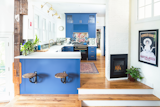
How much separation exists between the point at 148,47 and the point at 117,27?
3.40 feet

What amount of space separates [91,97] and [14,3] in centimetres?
302

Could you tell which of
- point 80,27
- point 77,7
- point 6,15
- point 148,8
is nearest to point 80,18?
point 80,27

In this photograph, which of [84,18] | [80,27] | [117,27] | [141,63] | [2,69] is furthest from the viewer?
[80,27]

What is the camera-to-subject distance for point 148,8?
3400 millimetres

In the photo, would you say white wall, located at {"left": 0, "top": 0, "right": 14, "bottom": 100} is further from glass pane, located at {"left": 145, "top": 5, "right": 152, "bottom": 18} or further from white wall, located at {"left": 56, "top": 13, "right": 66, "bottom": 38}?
white wall, located at {"left": 56, "top": 13, "right": 66, "bottom": 38}

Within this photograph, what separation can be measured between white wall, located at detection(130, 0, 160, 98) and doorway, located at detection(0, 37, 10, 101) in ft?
11.7

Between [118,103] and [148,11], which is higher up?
[148,11]

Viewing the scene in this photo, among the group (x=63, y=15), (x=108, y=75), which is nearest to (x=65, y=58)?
(x=108, y=75)

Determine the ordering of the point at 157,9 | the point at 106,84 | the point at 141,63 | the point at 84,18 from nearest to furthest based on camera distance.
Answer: the point at 157,9 < the point at 106,84 < the point at 141,63 < the point at 84,18

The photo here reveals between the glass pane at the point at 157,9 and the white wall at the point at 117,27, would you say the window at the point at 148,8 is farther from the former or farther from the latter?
the white wall at the point at 117,27

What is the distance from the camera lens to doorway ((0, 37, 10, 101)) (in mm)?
3445

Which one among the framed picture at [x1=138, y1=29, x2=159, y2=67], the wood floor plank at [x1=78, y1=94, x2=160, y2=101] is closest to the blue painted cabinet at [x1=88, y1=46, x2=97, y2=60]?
the framed picture at [x1=138, y1=29, x2=159, y2=67]

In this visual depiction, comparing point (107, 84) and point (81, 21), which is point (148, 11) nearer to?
point (107, 84)

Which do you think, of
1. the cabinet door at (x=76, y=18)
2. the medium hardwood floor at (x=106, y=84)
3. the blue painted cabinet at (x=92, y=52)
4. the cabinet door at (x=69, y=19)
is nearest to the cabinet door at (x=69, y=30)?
the cabinet door at (x=69, y=19)
